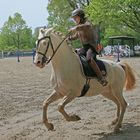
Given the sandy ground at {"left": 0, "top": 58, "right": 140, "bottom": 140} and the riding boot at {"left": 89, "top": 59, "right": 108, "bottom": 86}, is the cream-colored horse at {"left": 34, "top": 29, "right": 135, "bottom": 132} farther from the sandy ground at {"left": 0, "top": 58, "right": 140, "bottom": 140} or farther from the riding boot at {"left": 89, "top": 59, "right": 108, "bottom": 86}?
the sandy ground at {"left": 0, "top": 58, "right": 140, "bottom": 140}

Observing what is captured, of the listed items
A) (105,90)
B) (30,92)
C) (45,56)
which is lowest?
(30,92)

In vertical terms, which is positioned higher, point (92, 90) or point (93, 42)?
point (93, 42)

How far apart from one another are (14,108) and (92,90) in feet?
12.8

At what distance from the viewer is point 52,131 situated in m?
8.57

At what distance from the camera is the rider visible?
8.17 m

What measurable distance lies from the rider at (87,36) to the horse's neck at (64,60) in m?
0.30

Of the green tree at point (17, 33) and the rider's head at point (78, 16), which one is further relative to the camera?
the green tree at point (17, 33)

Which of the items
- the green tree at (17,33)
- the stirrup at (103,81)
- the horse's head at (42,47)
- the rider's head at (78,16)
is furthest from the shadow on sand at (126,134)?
the green tree at (17,33)

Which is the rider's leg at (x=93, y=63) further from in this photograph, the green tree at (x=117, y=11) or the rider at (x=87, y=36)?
the green tree at (x=117, y=11)

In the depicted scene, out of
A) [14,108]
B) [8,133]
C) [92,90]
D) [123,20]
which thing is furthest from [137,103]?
[123,20]

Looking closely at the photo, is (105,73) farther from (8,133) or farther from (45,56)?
(8,133)

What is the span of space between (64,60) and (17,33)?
9180 centimetres

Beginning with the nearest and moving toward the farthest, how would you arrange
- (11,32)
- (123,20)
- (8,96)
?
(8,96)
(123,20)
(11,32)

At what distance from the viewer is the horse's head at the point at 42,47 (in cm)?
764
